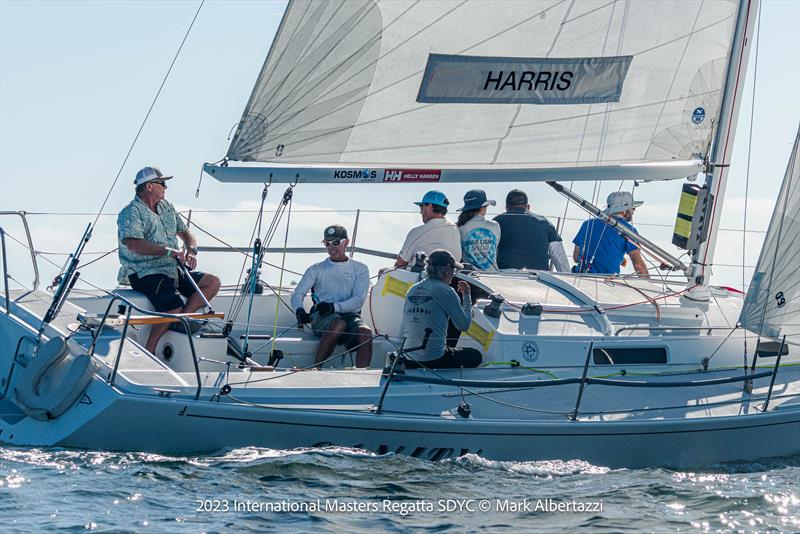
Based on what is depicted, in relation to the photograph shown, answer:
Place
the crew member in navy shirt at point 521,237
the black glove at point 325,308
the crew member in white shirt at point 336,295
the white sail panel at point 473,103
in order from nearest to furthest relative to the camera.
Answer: the white sail panel at point 473,103 < the crew member in white shirt at point 336,295 < the black glove at point 325,308 < the crew member in navy shirt at point 521,237

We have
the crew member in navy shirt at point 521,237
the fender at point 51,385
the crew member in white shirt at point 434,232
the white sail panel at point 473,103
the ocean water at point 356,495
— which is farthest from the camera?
the crew member in navy shirt at point 521,237

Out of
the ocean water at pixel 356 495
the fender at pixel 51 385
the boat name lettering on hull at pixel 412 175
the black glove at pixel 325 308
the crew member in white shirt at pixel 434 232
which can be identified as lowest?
the ocean water at pixel 356 495

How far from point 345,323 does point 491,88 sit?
6.58ft

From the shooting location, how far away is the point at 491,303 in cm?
894

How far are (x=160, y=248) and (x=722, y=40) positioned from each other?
458 cm

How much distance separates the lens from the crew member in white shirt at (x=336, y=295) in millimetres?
9109

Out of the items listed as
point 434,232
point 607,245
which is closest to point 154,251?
point 434,232

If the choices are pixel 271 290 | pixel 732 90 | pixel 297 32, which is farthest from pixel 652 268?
pixel 297 32

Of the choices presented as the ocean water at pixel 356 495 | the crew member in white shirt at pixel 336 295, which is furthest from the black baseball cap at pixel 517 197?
the ocean water at pixel 356 495

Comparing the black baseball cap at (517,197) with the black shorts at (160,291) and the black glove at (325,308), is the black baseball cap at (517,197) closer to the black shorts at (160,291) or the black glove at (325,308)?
the black glove at (325,308)

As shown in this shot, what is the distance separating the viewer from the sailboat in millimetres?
7641

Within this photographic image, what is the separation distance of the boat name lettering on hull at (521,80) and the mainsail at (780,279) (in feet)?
5.15

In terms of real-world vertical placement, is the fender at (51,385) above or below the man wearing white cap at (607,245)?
below

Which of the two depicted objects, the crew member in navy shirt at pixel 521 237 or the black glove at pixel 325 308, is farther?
the crew member in navy shirt at pixel 521 237
